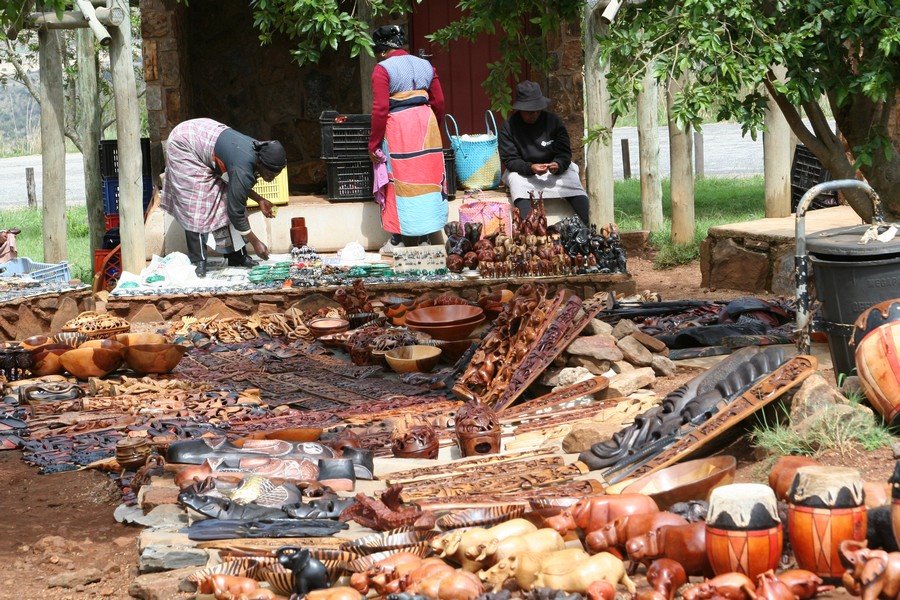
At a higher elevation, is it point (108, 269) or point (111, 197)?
point (111, 197)

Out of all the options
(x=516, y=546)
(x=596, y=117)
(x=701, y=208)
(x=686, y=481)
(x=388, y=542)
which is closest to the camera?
(x=516, y=546)

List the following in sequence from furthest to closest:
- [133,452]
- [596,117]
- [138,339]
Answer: [596,117] → [138,339] → [133,452]

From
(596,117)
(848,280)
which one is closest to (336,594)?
(848,280)

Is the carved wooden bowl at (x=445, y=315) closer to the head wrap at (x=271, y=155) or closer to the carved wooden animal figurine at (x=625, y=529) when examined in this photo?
the head wrap at (x=271, y=155)

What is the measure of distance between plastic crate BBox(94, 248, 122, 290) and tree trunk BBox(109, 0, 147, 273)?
66 cm

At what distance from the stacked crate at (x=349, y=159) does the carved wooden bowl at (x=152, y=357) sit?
12.7 feet

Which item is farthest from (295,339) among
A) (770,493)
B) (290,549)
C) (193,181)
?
(770,493)

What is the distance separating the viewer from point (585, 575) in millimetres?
3658

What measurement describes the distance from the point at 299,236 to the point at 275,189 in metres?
0.80

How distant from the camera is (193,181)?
10.9 m

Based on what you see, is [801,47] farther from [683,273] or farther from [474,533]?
[683,273]

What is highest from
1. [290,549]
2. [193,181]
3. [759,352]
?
[193,181]

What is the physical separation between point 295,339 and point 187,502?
186 inches

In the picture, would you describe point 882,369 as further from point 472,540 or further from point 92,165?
point 92,165
